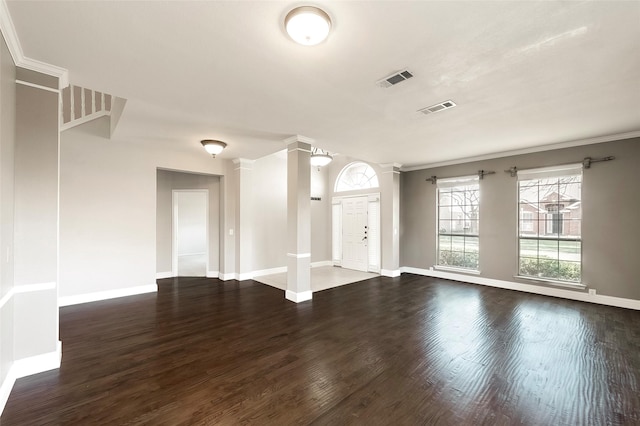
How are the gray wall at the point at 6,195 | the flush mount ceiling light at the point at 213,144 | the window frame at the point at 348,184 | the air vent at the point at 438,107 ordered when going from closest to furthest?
the gray wall at the point at 6,195 → the air vent at the point at 438,107 → the flush mount ceiling light at the point at 213,144 → the window frame at the point at 348,184

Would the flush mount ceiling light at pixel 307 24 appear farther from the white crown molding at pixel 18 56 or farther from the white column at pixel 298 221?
the white column at pixel 298 221

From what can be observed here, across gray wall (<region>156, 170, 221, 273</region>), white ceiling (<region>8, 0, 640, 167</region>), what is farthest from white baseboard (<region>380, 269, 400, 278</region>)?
gray wall (<region>156, 170, 221, 273</region>)

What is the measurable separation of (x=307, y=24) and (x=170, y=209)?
5.96 metres

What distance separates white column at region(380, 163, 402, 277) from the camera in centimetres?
674

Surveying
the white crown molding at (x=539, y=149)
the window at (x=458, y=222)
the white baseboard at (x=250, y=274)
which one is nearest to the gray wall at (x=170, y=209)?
the white baseboard at (x=250, y=274)

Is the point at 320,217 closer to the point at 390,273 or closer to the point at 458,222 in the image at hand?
the point at 390,273

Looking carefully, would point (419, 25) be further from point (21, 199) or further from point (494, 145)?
point (494, 145)

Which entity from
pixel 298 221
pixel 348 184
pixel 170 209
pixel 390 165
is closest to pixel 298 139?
pixel 298 221

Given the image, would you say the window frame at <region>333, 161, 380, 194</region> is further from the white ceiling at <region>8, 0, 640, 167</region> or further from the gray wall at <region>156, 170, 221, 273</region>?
the gray wall at <region>156, 170, 221, 273</region>

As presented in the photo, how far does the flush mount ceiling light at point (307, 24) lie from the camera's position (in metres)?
1.76

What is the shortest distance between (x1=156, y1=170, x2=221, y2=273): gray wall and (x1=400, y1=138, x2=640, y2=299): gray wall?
18.7 ft

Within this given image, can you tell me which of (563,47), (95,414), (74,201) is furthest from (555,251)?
(74,201)

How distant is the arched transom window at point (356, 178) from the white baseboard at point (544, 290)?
264 cm

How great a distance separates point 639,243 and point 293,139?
5723 millimetres
